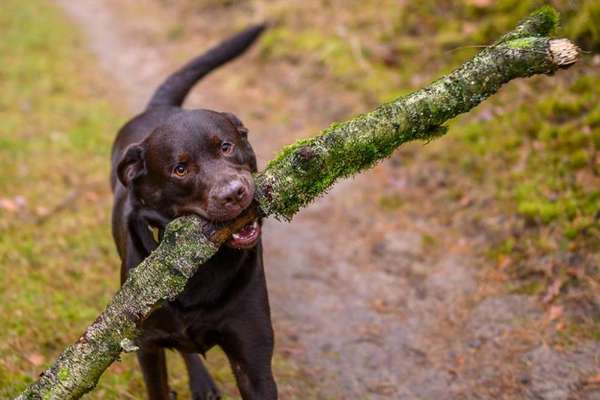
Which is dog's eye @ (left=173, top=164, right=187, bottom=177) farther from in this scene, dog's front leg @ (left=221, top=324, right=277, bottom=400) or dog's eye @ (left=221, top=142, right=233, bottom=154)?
dog's front leg @ (left=221, top=324, right=277, bottom=400)

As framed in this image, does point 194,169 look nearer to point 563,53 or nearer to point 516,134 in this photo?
point 563,53

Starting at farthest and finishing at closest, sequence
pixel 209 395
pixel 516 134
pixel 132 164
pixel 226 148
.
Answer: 1. pixel 516 134
2. pixel 209 395
3. pixel 132 164
4. pixel 226 148

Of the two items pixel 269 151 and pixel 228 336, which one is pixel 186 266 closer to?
pixel 228 336

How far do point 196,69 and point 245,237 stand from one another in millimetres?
2679

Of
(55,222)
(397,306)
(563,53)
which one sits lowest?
(397,306)

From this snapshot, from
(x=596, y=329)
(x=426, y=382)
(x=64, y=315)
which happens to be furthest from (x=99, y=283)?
(x=596, y=329)

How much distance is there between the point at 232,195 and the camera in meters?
2.88

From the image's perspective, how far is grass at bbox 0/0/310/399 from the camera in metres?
4.21

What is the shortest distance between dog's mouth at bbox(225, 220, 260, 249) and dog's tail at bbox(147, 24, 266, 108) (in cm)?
235

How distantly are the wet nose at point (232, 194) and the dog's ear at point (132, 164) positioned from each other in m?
0.64

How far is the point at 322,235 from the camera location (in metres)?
6.13

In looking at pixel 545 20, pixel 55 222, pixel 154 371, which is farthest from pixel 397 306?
pixel 55 222

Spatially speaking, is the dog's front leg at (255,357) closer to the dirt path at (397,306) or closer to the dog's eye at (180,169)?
the dog's eye at (180,169)

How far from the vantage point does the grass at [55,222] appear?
4.21 meters
